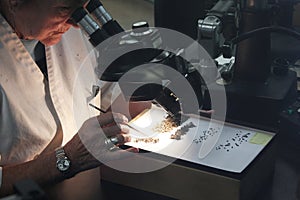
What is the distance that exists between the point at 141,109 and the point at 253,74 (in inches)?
13.5

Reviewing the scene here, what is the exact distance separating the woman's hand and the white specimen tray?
4 centimetres

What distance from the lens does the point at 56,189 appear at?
1.21 m

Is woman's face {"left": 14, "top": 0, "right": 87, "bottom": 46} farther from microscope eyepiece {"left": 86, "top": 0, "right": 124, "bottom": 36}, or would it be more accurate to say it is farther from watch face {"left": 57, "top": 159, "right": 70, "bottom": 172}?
watch face {"left": 57, "top": 159, "right": 70, "bottom": 172}

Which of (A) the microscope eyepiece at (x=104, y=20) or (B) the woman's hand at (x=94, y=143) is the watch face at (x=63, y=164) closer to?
(B) the woman's hand at (x=94, y=143)

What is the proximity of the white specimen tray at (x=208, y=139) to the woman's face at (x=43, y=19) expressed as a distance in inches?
A: 12.4

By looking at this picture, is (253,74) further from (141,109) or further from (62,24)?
(62,24)

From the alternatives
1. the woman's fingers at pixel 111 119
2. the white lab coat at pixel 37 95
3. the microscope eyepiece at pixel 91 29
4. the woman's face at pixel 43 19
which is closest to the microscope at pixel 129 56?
the microscope eyepiece at pixel 91 29

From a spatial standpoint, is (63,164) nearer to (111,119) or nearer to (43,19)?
(111,119)

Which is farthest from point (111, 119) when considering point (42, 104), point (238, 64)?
point (238, 64)

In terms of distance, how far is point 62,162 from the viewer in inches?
48.1

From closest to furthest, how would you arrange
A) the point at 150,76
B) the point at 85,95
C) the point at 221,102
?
the point at 150,76, the point at 221,102, the point at 85,95

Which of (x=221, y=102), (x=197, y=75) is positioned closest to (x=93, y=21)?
(x=197, y=75)

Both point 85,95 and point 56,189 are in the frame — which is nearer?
point 56,189

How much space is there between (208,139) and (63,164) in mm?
372
